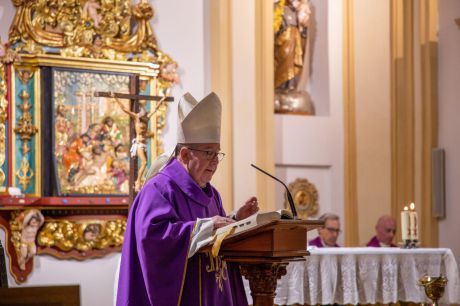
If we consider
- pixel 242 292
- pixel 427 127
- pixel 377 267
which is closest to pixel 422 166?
pixel 427 127


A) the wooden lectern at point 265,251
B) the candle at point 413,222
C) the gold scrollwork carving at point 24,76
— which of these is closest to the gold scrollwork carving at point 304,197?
the candle at point 413,222

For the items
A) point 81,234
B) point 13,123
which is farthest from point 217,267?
point 13,123

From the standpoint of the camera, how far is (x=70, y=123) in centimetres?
836

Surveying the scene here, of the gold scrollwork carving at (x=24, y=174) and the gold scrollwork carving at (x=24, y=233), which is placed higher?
the gold scrollwork carving at (x=24, y=174)

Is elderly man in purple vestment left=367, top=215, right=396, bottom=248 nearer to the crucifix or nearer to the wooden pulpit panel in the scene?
the crucifix

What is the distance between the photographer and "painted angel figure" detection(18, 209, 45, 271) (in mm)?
7988

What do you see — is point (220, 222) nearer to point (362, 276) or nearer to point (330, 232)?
point (362, 276)

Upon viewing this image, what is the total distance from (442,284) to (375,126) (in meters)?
6.53

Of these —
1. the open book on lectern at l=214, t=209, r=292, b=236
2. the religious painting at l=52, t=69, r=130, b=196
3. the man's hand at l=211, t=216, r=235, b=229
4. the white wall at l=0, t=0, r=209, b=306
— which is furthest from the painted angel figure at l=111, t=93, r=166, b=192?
the open book on lectern at l=214, t=209, r=292, b=236

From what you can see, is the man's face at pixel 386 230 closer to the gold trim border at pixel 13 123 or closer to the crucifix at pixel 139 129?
the crucifix at pixel 139 129

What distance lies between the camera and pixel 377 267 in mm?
7418

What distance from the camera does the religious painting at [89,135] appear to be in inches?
327

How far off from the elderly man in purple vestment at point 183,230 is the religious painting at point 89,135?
153 inches

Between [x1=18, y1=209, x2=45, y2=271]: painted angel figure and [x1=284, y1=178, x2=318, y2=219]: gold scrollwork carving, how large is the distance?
3290mm
